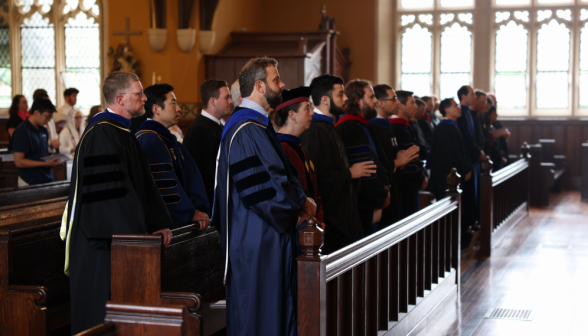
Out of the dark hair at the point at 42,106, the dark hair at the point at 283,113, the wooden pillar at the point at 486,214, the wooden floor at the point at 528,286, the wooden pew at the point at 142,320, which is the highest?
the dark hair at the point at 42,106

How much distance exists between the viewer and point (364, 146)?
15.8 feet

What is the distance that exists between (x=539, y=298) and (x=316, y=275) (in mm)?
3160

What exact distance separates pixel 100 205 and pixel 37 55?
33.9 ft

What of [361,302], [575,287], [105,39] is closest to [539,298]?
[575,287]

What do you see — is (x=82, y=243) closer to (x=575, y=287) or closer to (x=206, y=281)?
(x=206, y=281)

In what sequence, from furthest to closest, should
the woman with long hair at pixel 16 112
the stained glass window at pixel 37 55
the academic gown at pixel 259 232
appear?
the stained glass window at pixel 37 55 → the woman with long hair at pixel 16 112 → the academic gown at pixel 259 232

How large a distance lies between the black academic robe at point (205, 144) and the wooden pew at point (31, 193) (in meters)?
1.50

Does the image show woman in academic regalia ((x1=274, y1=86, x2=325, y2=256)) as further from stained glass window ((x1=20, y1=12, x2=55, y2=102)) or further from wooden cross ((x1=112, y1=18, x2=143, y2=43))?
stained glass window ((x1=20, y1=12, x2=55, y2=102))

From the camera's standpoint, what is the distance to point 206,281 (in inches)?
147

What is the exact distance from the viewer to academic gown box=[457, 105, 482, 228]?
24.5ft

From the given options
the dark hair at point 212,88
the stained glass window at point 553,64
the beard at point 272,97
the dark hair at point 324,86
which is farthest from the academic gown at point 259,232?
the stained glass window at point 553,64

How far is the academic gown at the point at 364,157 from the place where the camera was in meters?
4.80

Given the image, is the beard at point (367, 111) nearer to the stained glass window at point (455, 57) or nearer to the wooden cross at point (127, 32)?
the wooden cross at point (127, 32)

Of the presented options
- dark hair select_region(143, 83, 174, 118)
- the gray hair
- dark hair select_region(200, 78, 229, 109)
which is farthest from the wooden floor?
the gray hair
